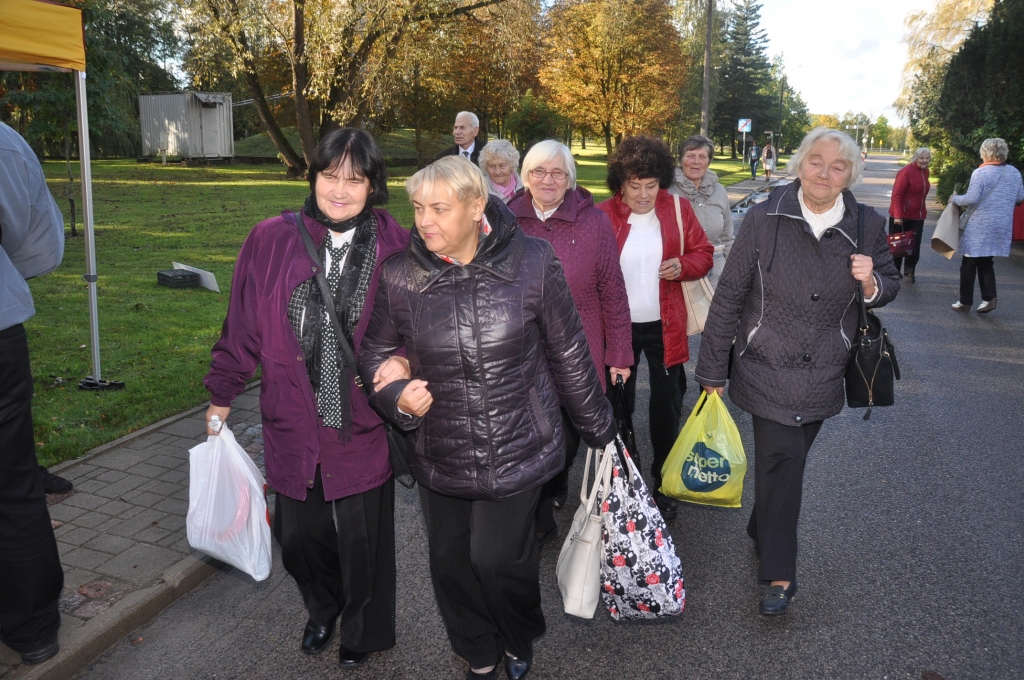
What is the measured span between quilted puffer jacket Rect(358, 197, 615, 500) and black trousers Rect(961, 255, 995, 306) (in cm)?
895

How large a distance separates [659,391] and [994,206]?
707 centimetres

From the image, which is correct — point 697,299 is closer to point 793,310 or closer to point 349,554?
point 793,310

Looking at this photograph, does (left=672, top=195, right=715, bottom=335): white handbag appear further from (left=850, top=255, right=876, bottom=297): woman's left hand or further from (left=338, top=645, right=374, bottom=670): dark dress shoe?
(left=338, top=645, right=374, bottom=670): dark dress shoe

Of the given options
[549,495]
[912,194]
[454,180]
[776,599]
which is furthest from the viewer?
[912,194]

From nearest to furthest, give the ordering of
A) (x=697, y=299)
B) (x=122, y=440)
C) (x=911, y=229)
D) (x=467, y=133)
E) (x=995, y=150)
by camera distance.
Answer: (x=697, y=299)
(x=122, y=440)
(x=467, y=133)
(x=995, y=150)
(x=911, y=229)

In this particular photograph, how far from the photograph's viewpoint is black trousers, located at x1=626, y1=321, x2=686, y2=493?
15.5ft

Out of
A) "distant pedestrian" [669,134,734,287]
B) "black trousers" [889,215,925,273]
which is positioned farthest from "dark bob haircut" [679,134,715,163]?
"black trousers" [889,215,925,273]

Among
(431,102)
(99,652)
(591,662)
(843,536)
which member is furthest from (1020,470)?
(431,102)

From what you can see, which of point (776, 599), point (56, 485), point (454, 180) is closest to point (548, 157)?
point (454, 180)

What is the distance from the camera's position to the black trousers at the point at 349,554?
3.14 meters

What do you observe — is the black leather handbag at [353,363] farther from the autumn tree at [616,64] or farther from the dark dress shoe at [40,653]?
the autumn tree at [616,64]

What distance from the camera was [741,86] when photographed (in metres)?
78.6

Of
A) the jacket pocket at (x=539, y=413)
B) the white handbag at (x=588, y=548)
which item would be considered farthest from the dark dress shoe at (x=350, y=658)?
the jacket pocket at (x=539, y=413)

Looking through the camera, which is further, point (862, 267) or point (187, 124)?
point (187, 124)
